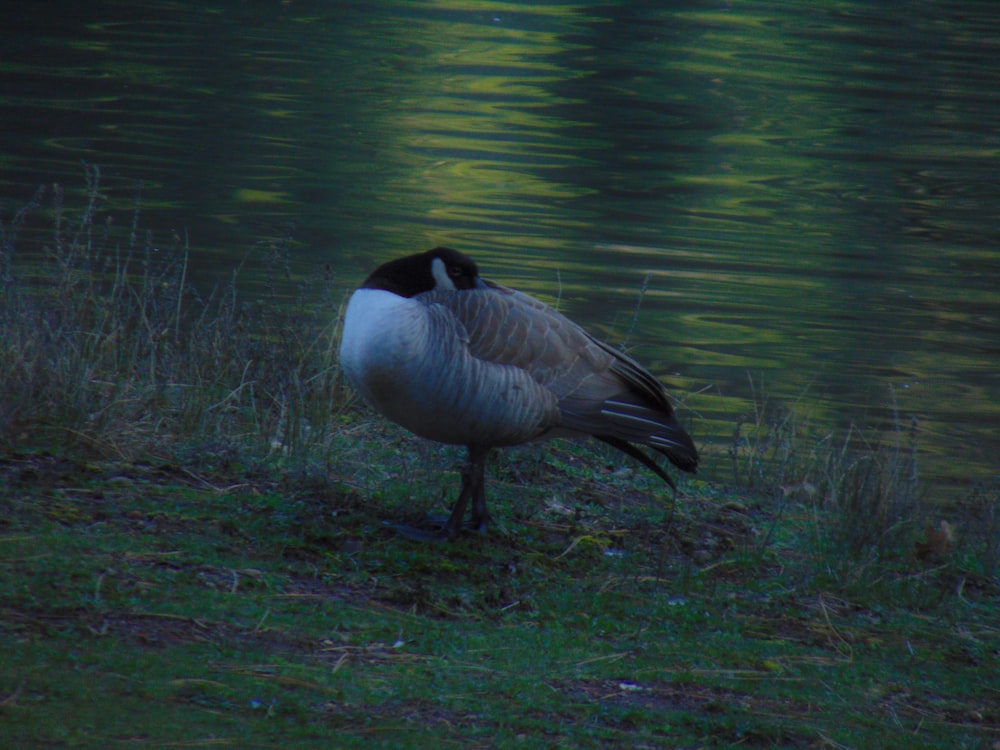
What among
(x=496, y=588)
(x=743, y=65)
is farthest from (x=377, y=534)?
(x=743, y=65)

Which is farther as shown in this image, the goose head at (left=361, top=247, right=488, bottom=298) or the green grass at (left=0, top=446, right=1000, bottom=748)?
the goose head at (left=361, top=247, right=488, bottom=298)

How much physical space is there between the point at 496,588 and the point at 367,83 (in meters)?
22.0

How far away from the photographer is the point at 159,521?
16.6 ft

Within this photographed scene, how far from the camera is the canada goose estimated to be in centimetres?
514

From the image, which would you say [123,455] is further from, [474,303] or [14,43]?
[14,43]

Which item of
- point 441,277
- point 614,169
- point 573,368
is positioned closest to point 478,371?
point 441,277

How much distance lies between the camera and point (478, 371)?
5.29 meters

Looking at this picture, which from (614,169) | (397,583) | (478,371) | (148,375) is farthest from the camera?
(614,169)

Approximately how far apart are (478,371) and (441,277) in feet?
1.70

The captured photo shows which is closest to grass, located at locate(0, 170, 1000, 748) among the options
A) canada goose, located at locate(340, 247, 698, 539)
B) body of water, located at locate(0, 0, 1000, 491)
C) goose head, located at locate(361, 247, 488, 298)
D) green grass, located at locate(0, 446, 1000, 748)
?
green grass, located at locate(0, 446, 1000, 748)

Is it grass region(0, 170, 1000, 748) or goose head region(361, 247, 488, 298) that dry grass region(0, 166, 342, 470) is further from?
goose head region(361, 247, 488, 298)

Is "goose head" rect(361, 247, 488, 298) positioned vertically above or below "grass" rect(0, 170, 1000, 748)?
above

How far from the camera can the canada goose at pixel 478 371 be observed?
5145 millimetres

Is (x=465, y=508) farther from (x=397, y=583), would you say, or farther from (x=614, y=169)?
(x=614, y=169)
